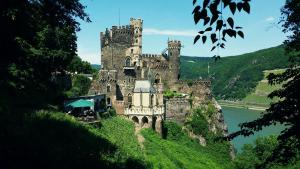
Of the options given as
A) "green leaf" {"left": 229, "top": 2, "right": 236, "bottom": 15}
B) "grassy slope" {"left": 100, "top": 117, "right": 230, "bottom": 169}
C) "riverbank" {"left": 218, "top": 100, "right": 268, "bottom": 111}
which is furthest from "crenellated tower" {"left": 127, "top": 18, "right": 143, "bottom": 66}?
"riverbank" {"left": 218, "top": 100, "right": 268, "bottom": 111}

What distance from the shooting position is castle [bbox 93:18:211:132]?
45469mm

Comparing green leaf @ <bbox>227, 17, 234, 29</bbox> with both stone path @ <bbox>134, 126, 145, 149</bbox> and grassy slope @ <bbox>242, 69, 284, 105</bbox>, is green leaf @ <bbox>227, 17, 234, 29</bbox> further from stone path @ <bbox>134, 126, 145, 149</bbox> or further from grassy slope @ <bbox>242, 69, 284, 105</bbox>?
grassy slope @ <bbox>242, 69, 284, 105</bbox>

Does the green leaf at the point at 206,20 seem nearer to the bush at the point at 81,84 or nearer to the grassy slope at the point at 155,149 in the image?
the grassy slope at the point at 155,149

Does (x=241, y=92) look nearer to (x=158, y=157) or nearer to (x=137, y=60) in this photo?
(x=137, y=60)

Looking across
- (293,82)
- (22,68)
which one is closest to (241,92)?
(22,68)

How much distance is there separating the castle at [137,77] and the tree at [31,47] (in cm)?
800

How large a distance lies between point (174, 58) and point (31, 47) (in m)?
28.6

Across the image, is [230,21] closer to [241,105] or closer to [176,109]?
[176,109]

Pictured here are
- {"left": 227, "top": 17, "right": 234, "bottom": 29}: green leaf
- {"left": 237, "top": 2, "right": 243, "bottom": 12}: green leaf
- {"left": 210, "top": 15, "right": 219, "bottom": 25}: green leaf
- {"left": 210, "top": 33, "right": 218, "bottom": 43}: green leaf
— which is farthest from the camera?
{"left": 210, "top": 33, "right": 218, "bottom": 43}: green leaf

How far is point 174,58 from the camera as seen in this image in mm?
54781

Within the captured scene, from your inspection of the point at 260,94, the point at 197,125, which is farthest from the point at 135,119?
the point at 260,94

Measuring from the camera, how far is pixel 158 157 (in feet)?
108

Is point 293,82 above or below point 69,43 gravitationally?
below

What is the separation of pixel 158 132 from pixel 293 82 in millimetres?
34284
